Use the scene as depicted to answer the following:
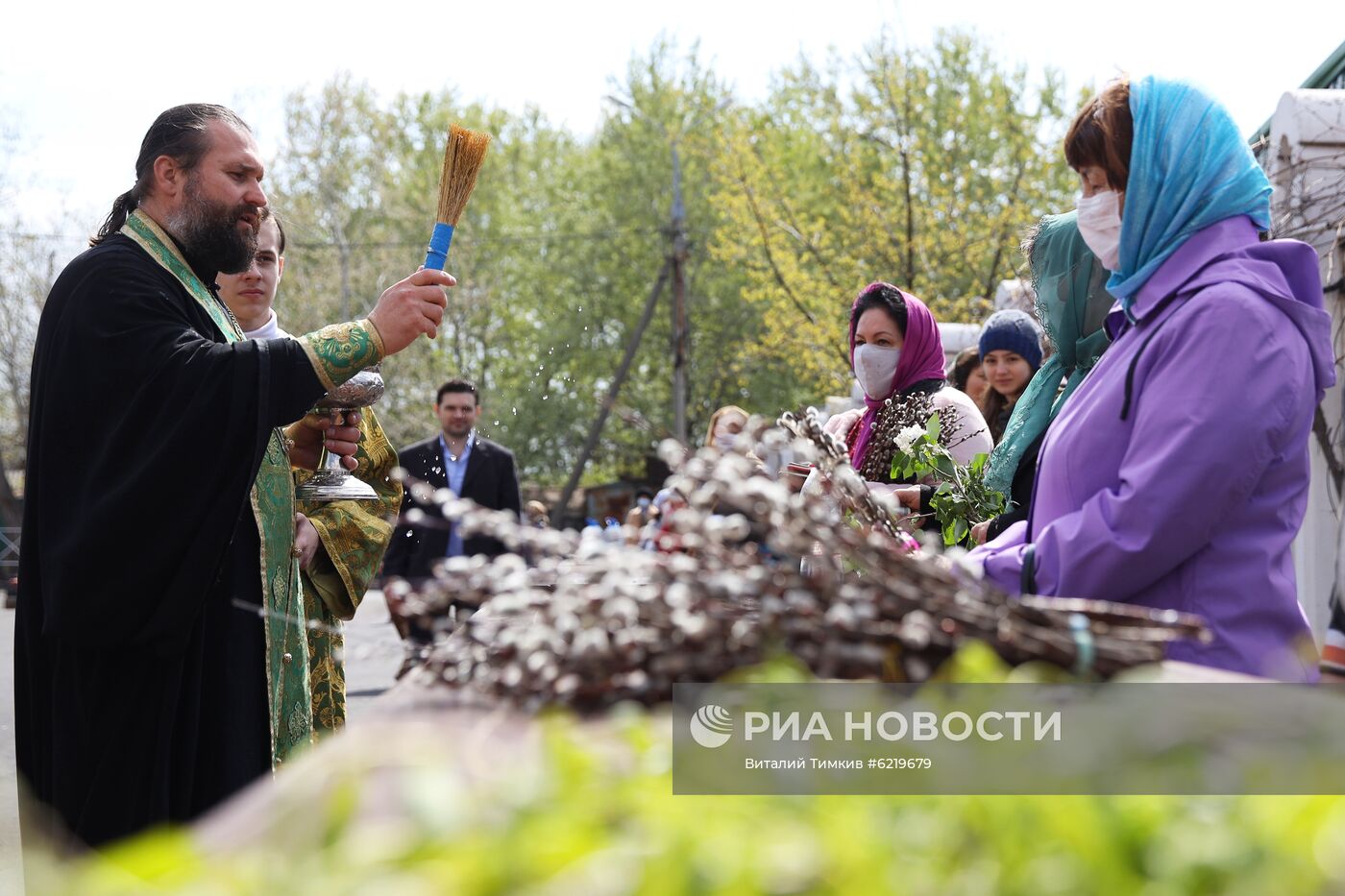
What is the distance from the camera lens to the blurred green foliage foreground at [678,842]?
2.69 ft

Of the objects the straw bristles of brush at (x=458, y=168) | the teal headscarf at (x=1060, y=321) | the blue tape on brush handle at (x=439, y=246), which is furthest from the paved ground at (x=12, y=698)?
the teal headscarf at (x=1060, y=321)

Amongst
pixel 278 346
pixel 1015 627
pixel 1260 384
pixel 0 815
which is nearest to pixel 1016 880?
pixel 1015 627

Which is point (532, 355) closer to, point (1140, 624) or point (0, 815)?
point (0, 815)

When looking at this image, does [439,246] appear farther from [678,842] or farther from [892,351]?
[678,842]

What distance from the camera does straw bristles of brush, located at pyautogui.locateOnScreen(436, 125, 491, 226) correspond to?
119 inches

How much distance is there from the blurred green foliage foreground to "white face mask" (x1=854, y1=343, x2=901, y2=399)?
3.15m

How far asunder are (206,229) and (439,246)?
71 cm

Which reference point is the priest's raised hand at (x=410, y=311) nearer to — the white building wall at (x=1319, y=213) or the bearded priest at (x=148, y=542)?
the bearded priest at (x=148, y=542)

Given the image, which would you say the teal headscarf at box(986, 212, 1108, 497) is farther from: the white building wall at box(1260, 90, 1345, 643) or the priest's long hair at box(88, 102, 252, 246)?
the white building wall at box(1260, 90, 1345, 643)

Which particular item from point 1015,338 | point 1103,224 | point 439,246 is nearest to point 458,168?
point 439,246

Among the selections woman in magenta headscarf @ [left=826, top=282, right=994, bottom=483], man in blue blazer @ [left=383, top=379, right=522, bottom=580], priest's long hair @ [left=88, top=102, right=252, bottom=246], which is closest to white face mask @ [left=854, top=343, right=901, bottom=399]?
woman in magenta headscarf @ [left=826, top=282, right=994, bottom=483]

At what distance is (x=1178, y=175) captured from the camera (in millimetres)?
2166

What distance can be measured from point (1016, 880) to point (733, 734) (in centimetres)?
34

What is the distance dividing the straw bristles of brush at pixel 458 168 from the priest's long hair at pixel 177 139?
72cm
